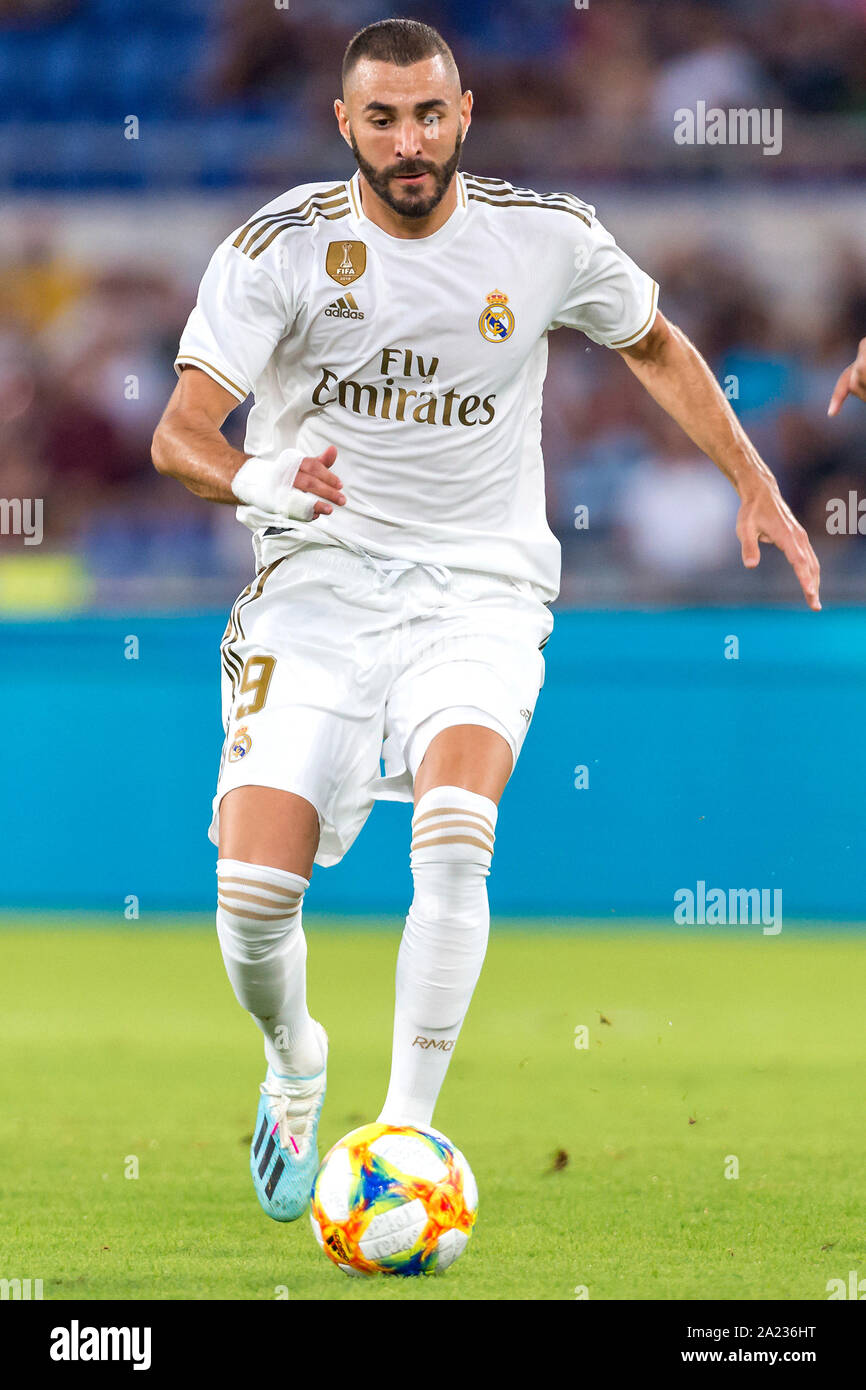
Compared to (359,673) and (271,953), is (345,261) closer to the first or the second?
(359,673)

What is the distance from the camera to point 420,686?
450 centimetres

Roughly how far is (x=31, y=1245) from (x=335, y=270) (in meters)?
2.21

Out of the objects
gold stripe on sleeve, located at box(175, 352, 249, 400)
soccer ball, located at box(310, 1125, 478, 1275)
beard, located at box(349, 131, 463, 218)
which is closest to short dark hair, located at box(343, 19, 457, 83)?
beard, located at box(349, 131, 463, 218)

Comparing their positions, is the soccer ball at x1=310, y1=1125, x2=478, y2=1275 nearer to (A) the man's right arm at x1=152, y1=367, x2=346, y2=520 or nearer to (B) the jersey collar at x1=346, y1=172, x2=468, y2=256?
(A) the man's right arm at x1=152, y1=367, x2=346, y2=520

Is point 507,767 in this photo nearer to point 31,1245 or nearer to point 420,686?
point 420,686

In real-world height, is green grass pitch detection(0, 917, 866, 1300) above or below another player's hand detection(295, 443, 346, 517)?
below

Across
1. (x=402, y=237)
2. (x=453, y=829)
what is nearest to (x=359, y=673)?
(x=453, y=829)

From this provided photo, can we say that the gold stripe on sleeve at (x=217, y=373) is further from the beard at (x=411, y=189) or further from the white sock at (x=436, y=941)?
the white sock at (x=436, y=941)

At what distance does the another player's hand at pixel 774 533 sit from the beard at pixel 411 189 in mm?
1001

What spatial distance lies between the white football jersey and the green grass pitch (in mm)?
1512

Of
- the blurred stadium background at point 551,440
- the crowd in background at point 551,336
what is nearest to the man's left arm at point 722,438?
the blurred stadium background at point 551,440

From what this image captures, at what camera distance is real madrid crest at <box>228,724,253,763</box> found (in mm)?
4445

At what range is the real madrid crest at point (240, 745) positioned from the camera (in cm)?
445

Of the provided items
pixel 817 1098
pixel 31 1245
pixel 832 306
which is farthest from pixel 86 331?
pixel 31 1245
